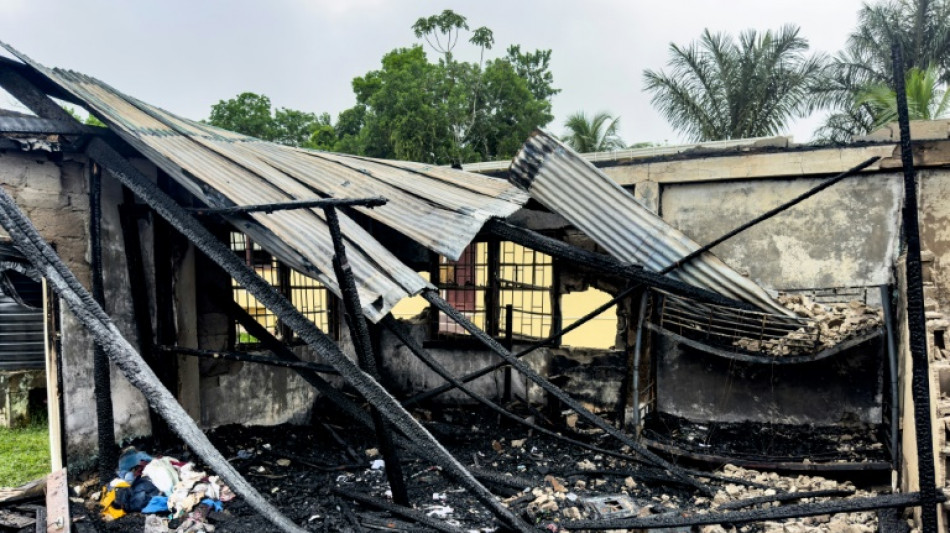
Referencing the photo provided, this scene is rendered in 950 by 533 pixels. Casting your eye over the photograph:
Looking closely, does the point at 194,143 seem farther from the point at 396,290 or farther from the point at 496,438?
the point at 496,438

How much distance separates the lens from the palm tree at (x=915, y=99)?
11648mm

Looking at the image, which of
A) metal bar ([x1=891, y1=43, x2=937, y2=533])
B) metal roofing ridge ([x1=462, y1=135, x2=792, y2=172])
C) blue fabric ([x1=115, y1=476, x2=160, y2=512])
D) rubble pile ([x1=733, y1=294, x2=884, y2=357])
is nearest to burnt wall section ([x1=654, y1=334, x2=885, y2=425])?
rubble pile ([x1=733, y1=294, x2=884, y2=357])

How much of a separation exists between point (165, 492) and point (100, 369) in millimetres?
1281

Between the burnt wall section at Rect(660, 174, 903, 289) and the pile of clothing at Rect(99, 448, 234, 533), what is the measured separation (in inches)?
238

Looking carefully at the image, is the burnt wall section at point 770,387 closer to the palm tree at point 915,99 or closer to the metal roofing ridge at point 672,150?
the metal roofing ridge at point 672,150

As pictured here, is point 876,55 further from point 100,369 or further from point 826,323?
point 100,369

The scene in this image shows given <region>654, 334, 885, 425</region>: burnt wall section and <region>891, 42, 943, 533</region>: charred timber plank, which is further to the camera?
<region>654, 334, 885, 425</region>: burnt wall section

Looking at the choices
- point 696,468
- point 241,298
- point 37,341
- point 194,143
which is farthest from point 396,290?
point 37,341

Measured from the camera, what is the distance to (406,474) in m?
5.98

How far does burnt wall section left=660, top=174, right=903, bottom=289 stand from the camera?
6.19 meters

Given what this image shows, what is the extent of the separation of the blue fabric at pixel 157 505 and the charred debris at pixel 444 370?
9 centimetres

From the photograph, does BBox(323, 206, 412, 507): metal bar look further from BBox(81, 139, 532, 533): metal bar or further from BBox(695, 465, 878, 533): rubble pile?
BBox(695, 465, 878, 533): rubble pile

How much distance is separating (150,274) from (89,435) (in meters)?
1.72

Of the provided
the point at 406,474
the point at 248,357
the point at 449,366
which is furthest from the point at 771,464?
the point at 248,357
